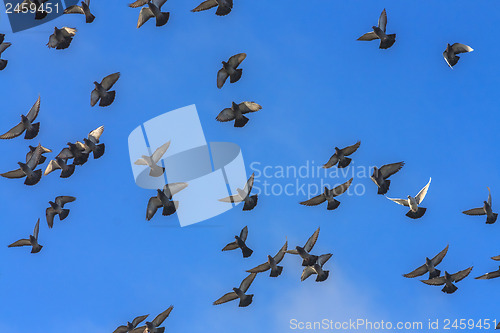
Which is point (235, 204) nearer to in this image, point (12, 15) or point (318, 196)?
point (318, 196)

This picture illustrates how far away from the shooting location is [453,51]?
20625 millimetres

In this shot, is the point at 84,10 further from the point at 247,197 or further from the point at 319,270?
the point at 319,270

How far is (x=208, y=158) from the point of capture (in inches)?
902

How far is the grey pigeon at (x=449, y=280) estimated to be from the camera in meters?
20.4

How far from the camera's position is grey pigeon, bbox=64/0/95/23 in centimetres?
2016

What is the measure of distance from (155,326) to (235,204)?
4.85m

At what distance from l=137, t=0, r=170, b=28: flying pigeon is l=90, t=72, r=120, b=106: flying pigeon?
1980mm

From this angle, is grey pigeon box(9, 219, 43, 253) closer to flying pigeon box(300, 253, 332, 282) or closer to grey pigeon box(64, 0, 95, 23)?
grey pigeon box(64, 0, 95, 23)

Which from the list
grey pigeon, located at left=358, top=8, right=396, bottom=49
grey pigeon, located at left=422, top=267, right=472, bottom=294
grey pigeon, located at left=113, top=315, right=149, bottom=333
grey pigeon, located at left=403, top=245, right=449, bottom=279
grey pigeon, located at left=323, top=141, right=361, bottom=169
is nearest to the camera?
grey pigeon, located at left=113, top=315, right=149, bottom=333

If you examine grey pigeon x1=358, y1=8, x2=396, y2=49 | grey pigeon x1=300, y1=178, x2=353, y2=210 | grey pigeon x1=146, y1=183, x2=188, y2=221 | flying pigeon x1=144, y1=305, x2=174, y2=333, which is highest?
grey pigeon x1=358, y1=8, x2=396, y2=49

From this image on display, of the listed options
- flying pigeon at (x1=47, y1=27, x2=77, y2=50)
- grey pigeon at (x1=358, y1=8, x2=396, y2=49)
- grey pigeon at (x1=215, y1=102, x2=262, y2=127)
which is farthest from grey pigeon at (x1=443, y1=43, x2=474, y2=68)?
flying pigeon at (x1=47, y1=27, x2=77, y2=50)

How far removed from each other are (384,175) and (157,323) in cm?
902

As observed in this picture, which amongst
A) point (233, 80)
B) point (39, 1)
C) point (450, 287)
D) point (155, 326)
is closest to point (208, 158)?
point (233, 80)

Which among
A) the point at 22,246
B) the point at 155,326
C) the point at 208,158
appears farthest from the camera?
the point at 208,158
